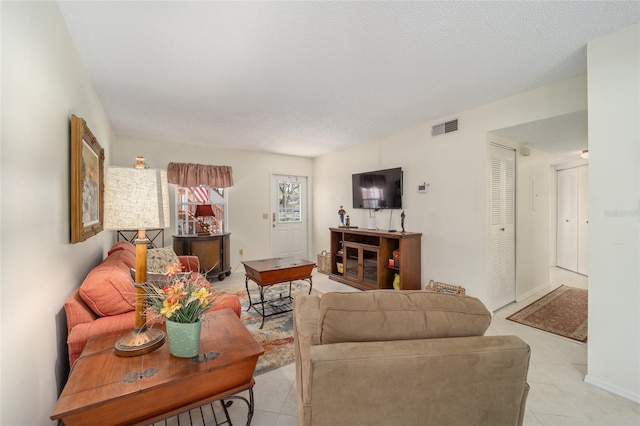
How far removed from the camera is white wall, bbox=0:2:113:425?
3.35 feet

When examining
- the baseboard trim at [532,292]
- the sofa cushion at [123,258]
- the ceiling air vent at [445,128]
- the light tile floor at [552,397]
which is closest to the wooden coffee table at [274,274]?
the light tile floor at [552,397]

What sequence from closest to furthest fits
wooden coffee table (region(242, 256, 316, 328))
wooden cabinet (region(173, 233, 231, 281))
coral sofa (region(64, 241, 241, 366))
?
coral sofa (region(64, 241, 241, 366)) → wooden coffee table (region(242, 256, 316, 328)) → wooden cabinet (region(173, 233, 231, 281))

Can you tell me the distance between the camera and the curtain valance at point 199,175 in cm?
462

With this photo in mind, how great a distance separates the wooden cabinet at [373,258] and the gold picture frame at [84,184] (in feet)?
10.5

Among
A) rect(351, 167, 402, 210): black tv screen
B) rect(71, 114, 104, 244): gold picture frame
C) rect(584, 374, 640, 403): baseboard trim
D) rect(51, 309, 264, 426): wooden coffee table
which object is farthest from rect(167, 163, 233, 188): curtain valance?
rect(584, 374, 640, 403): baseboard trim

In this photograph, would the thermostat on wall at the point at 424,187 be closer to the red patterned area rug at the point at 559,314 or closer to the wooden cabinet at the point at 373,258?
the wooden cabinet at the point at 373,258

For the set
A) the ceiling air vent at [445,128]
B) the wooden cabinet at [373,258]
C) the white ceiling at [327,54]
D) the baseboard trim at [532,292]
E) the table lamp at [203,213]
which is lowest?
the baseboard trim at [532,292]

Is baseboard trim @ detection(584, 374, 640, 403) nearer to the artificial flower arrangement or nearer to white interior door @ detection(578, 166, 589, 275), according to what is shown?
the artificial flower arrangement

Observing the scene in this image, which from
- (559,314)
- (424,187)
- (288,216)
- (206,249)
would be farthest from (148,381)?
(288,216)

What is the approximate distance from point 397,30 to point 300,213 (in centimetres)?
460

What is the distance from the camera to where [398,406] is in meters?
1.01

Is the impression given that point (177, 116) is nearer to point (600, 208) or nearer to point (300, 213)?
point (300, 213)

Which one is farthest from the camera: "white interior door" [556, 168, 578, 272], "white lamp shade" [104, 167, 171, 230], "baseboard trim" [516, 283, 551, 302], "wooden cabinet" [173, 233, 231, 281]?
"white interior door" [556, 168, 578, 272]

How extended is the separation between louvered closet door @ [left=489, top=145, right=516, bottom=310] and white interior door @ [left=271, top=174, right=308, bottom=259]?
3.74 meters
